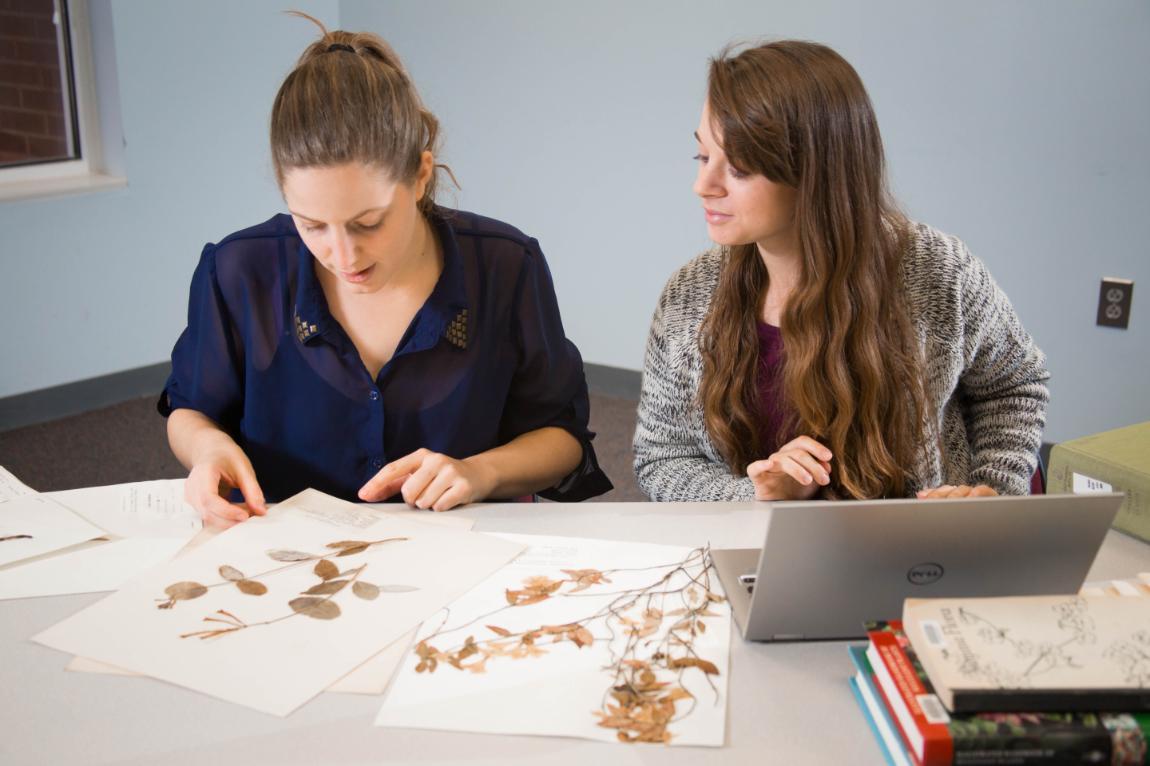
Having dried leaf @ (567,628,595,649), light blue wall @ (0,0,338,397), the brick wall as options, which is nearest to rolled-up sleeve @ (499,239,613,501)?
dried leaf @ (567,628,595,649)

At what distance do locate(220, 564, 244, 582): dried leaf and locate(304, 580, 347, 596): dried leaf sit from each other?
83mm

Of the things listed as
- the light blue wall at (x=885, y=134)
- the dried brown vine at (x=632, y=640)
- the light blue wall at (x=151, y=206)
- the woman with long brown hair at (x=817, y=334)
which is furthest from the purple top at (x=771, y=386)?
the light blue wall at (x=151, y=206)

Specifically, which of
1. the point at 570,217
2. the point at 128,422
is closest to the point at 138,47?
the point at 128,422

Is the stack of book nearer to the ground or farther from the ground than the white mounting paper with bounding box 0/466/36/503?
farther from the ground

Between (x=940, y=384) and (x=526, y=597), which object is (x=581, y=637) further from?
(x=940, y=384)

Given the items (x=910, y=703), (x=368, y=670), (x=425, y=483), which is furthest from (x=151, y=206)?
(x=910, y=703)

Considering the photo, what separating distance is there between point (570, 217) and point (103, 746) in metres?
2.91

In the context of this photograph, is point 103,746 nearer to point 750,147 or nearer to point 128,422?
point 750,147

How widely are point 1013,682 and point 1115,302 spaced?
2337mm

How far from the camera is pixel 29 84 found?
3432 millimetres

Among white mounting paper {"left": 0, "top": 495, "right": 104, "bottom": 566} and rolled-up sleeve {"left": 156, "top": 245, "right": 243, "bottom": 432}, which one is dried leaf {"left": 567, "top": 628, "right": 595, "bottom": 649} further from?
rolled-up sleeve {"left": 156, "top": 245, "right": 243, "bottom": 432}

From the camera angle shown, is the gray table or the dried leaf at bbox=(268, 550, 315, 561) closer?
the gray table

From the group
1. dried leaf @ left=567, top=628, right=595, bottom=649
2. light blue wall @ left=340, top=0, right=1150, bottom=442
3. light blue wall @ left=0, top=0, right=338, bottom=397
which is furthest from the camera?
light blue wall @ left=0, top=0, right=338, bottom=397

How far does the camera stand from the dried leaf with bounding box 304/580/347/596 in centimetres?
118
